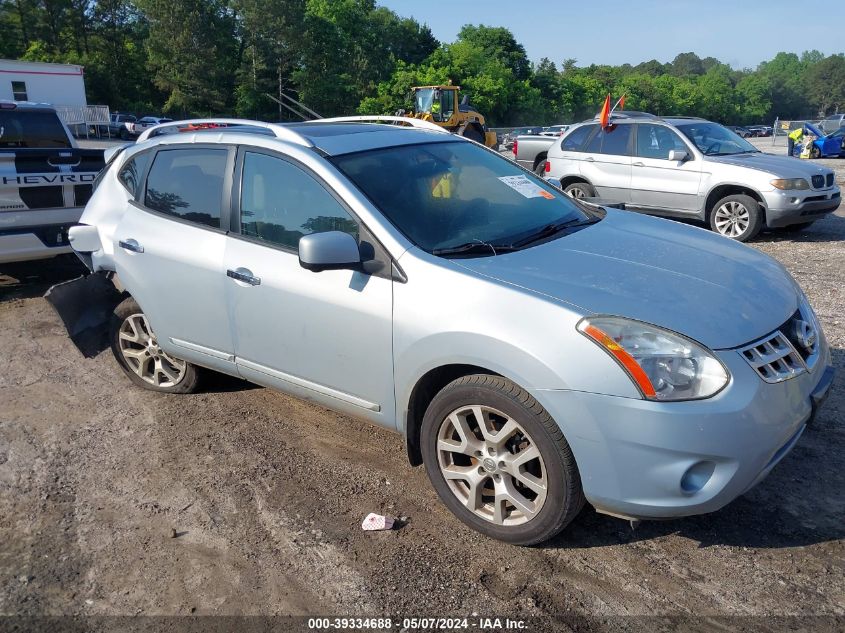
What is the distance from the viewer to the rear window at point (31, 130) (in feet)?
25.7

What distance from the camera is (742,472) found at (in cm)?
265

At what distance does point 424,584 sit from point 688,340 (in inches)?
57.9

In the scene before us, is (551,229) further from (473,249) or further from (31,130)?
(31,130)

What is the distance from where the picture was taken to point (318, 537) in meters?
3.20

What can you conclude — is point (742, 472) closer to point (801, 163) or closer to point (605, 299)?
point (605, 299)

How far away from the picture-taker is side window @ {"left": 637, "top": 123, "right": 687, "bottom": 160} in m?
9.92

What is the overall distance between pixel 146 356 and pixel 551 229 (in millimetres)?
2945

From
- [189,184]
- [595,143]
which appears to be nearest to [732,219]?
[595,143]

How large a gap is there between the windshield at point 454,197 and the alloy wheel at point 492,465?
82 centimetres

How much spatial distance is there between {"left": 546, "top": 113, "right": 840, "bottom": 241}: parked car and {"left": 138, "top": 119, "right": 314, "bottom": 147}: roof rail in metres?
6.03

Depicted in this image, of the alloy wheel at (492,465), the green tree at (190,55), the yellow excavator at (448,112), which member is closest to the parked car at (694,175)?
the alloy wheel at (492,465)

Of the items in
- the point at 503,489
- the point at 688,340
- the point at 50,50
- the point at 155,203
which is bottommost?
the point at 503,489

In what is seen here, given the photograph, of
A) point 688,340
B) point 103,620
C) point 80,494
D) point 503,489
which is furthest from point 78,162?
point 688,340

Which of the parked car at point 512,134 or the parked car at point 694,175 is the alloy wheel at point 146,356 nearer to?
the parked car at point 694,175
